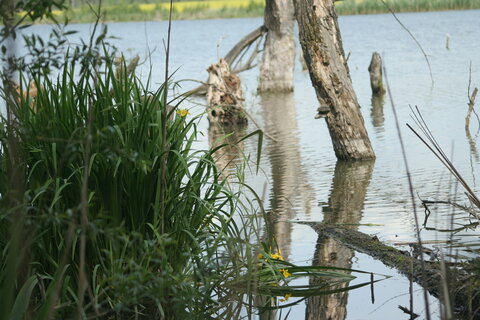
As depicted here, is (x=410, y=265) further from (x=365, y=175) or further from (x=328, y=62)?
(x=328, y=62)

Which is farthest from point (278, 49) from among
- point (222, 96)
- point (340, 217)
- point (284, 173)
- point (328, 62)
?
point (340, 217)

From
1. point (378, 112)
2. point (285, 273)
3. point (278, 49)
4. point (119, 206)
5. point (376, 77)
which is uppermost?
point (119, 206)

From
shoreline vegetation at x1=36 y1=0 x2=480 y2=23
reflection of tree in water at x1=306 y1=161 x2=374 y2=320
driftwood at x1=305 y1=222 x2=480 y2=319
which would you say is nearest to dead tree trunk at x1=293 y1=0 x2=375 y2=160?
reflection of tree in water at x1=306 y1=161 x2=374 y2=320

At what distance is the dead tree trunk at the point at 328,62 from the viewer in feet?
28.6

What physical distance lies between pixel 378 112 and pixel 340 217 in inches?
283

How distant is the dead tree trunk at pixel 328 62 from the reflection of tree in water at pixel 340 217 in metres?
0.50

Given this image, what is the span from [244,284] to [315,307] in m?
0.53

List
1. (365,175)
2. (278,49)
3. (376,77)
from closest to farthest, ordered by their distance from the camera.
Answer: (365,175), (376,77), (278,49)

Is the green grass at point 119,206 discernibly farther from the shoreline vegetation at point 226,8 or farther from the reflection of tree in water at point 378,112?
the shoreline vegetation at point 226,8

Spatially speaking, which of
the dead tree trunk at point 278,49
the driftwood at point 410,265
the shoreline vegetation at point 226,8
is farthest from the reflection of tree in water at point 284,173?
the shoreline vegetation at point 226,8

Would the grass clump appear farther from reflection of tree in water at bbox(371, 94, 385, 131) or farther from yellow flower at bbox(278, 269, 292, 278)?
reflection of tree in water at bbox(371, 94, 385, 131)

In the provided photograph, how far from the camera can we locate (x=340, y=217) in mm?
6906

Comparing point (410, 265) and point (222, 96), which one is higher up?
point (410, 265)

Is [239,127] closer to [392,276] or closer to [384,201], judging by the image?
[384,201]
